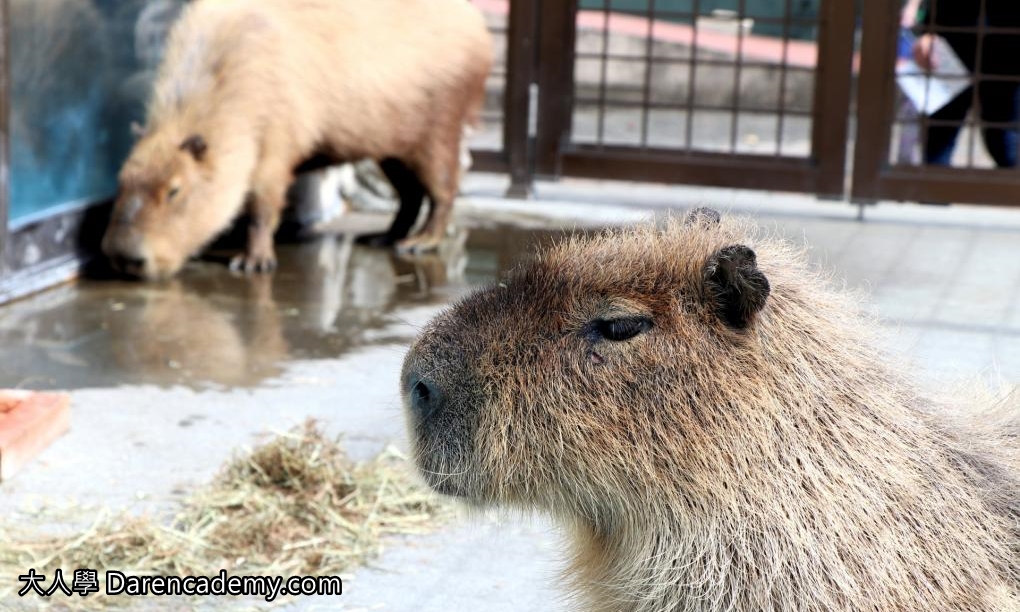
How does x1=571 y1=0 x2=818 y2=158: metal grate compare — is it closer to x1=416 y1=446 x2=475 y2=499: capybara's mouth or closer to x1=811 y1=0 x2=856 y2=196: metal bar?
x1=811 y1=0 x2=856 y2=196: metal bar

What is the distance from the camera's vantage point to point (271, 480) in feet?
12.5

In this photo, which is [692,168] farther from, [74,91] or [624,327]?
[624,327]

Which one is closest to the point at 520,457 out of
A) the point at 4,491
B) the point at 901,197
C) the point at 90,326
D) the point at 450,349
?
the point at 450,349

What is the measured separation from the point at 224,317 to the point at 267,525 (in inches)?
102

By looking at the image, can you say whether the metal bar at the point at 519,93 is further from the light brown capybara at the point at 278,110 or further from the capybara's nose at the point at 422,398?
the capybara's nose at the point at 422,398

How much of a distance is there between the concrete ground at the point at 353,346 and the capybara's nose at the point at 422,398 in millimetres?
263

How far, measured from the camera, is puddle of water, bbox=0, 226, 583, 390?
16.7 ft

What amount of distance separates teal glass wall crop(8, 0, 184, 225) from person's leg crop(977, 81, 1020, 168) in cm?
487

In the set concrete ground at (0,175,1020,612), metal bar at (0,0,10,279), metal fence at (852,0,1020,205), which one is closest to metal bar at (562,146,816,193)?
concrete ground at (0,175,1020,612)

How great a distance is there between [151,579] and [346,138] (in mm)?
4308

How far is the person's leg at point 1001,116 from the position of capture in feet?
26.2

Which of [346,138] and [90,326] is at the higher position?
[346,138]

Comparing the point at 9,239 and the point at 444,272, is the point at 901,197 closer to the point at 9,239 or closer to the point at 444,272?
the point at 444,272

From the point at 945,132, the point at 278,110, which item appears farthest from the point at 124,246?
the point at 945,132
